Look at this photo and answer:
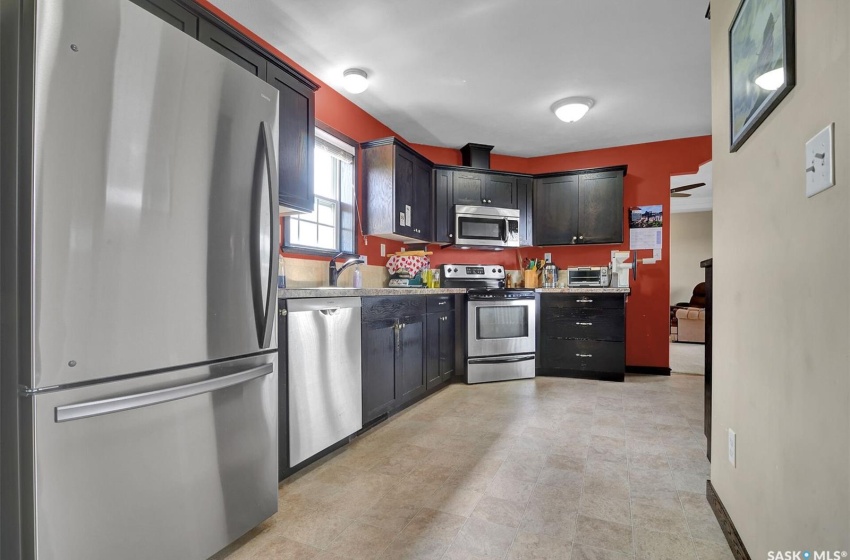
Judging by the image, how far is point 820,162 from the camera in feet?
2.79

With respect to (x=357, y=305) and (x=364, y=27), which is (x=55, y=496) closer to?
(x=357, y=305)

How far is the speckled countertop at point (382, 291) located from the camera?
1983 millimetres

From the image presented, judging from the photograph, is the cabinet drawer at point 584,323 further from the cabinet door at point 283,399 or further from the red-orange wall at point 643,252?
the cabinet door at point 283,399

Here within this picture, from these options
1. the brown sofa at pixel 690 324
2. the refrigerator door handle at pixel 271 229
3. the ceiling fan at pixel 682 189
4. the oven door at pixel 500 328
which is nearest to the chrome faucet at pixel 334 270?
the oven door at pixel 500 328

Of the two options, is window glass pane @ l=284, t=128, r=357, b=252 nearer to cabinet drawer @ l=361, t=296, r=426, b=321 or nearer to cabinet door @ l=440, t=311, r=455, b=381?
cabinet drawer @ l=361, t=296, r=426, b=321

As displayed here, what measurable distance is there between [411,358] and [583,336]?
2.07 metres

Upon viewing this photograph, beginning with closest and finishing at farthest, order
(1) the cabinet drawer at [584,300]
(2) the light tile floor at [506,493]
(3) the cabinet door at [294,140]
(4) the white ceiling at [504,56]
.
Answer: (2) the light tile floor at [506,493] < (3) the cabinet door at [294,140] < (4) the white ceiling at [504,56] < (1) the cabinet drawer at [584,300]

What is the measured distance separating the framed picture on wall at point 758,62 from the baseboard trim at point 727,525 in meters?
1.35

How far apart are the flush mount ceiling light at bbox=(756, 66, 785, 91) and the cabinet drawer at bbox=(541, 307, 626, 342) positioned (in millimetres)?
3270

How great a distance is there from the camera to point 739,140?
1368 mm

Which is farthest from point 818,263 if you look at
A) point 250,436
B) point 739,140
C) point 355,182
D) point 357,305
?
point 355,182

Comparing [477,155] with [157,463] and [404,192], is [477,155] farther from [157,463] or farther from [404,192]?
A: [157,463]

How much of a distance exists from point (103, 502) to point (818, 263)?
1.82 m

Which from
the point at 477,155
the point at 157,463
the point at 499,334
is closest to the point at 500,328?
the point at 499,334
